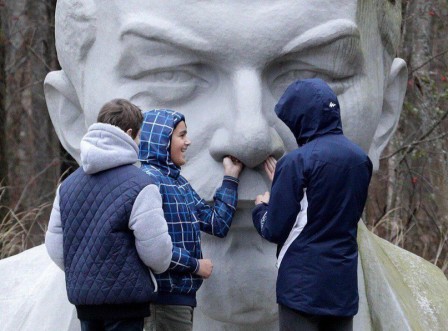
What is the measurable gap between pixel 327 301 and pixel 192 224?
20.4 inches

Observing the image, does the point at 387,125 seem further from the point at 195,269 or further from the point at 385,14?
the point at 195,269

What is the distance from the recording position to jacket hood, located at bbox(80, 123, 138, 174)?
361 centimetres

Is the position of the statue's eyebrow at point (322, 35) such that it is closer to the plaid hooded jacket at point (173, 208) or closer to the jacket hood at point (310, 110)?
the jacket hood at point (310, 110)

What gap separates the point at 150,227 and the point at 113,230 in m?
0.12

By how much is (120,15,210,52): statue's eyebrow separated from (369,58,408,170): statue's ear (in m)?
1.01

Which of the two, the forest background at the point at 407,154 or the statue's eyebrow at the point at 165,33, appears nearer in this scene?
the statue's eyebrow at the point at 165,33

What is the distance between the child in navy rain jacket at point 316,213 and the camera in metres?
3.64

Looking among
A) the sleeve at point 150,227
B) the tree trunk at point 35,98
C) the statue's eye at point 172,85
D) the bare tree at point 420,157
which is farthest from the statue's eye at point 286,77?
the tree trunk at point 35,98

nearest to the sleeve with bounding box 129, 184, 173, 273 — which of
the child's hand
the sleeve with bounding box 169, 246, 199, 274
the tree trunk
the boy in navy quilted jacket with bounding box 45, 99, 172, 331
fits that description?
the boy in navy quilted jacket with bounding box 45, 99, 172, 331

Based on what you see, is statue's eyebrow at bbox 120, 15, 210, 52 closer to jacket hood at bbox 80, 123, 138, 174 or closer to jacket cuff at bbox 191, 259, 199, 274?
jacket hood at bbox 80, 123, 138, 174

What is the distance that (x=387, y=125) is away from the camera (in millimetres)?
4797

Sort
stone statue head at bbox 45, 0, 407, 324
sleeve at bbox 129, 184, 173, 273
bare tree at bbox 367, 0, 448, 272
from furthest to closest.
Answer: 1. bare tree at bbox 367, 0, 448, 272
2. stone statue head at bbox 45, 0, 407, 324
3. sleeve at bbox 129, 184, 173, 273

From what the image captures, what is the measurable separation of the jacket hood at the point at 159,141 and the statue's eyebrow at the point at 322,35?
574 millimetres

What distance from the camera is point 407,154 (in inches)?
370
